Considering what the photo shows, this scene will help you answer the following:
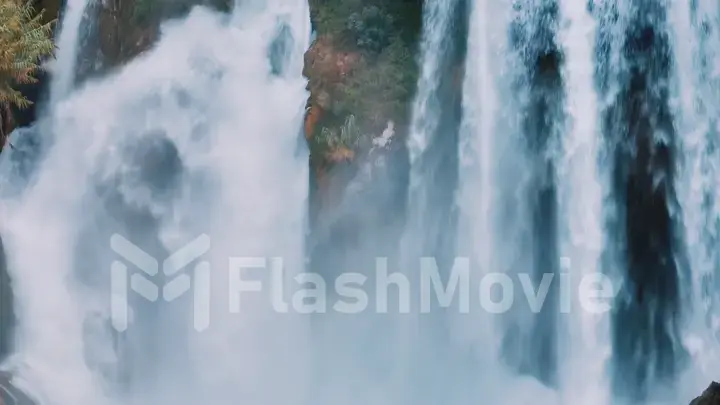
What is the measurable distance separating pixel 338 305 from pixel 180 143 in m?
1.82

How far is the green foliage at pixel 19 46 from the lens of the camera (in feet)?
18.6

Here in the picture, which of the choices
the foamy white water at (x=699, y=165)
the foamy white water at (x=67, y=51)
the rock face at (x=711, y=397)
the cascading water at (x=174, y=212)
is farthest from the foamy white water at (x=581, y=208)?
the foamy white water at (x=67, y=51)

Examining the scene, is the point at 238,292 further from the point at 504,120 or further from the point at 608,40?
the point at 608,40

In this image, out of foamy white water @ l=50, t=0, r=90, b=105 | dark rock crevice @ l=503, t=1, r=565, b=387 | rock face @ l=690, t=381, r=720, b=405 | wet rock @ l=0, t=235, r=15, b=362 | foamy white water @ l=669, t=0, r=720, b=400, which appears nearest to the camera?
rock face @ l=690, t=381, r=720, b=405

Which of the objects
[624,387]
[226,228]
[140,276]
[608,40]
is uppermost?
[608,40]

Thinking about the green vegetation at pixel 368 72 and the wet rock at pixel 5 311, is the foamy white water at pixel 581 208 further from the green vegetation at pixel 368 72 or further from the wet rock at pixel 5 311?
the wet rock at pixel 5 311

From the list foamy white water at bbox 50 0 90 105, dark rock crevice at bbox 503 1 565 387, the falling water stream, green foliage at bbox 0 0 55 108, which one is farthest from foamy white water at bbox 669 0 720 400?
green foliage at bbox 0 0 55 108

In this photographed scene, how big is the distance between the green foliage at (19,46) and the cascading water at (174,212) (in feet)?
1.45

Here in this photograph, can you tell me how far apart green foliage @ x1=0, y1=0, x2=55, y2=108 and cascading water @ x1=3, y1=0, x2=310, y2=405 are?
44cm

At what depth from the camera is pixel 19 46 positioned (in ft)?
19.0

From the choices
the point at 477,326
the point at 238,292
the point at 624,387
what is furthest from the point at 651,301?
the point at 238,292

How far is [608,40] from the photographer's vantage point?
5.68 m

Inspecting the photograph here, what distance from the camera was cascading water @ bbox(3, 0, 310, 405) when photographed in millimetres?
5840

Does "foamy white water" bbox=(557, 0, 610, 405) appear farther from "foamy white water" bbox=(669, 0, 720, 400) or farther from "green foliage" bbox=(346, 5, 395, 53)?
"green foliage" bbox=(346, 5, 395, 53)
